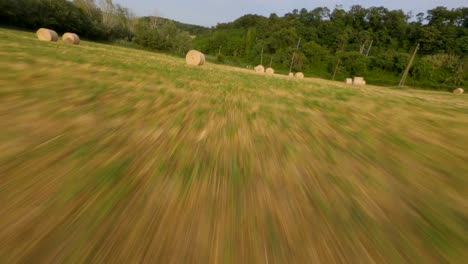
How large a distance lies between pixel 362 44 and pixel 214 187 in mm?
109345

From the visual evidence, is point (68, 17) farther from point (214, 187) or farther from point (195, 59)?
point (214, 187)

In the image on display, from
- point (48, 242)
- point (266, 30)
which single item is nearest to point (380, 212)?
point (48, 242)

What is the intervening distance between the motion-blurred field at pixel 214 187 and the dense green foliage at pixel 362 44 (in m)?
62.8

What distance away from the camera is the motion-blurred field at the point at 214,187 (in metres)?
1.71

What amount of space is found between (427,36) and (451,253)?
105811 mm

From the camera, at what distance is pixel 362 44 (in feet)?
295

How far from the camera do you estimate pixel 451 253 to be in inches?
70.0

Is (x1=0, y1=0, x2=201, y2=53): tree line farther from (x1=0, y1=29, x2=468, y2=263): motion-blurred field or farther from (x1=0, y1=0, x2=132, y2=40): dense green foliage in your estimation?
(x1=0, y1=29, x2=468, y2=263): motion-blurred field

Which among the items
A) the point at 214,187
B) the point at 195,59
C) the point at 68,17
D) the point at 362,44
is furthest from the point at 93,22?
the point at 362,44

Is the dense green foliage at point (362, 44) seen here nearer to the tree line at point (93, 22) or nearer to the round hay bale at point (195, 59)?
the tree line at point (93, 22)

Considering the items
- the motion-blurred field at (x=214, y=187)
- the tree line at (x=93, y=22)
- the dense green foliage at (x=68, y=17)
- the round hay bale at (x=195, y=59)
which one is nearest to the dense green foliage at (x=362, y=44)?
the tree line at (x=93, y=22)

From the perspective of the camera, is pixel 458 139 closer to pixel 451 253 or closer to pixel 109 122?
pixel 451 253

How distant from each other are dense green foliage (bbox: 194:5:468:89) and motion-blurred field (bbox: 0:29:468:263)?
62761 mm

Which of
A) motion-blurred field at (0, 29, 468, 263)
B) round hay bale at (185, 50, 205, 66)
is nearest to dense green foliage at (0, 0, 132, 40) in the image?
round hay bale at (185, 50, 205, 66)
